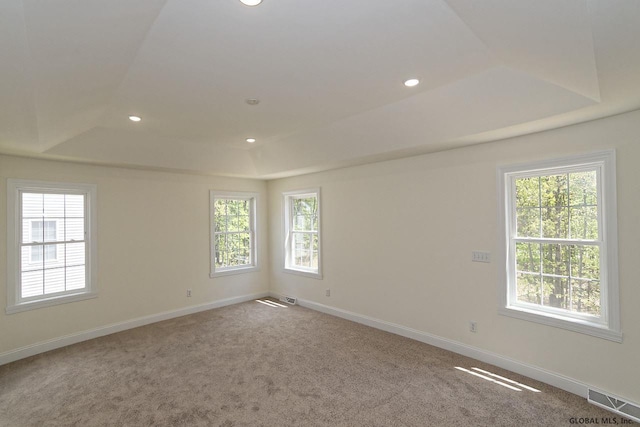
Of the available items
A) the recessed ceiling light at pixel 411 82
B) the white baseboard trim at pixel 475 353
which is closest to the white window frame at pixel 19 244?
the white baseboard trim at pixel 475 353

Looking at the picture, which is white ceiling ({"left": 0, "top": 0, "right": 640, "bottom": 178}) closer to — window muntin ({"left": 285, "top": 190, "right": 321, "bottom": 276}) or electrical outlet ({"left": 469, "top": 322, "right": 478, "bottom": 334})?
window muntin ({"left": 285, "top": 190, "right": 321, "bottom": 276})

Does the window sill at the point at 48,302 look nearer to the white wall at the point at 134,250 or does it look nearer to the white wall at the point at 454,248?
the white wall at the point at 134,250

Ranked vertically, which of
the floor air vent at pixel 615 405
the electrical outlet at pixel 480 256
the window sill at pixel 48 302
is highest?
the electrical outlet at pixel 480 256

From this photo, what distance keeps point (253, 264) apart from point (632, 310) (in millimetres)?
5183

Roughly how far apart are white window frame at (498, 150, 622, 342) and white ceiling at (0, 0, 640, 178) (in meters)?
0.38

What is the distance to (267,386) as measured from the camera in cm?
296

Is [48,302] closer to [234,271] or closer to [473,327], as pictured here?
[234,271]

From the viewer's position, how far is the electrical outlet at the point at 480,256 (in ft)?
11.1

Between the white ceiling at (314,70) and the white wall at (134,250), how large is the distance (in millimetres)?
541

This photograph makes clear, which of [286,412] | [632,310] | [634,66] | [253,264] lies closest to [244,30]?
[634,66]

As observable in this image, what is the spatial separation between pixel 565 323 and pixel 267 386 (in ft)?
8.96

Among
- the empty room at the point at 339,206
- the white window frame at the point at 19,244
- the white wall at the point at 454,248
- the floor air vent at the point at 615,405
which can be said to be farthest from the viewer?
the white window frame at the point at 19,244

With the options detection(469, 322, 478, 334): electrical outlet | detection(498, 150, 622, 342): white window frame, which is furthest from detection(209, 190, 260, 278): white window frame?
detection(498, 150, 622, 342): white window frame

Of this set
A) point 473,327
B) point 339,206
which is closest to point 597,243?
point 473,327
